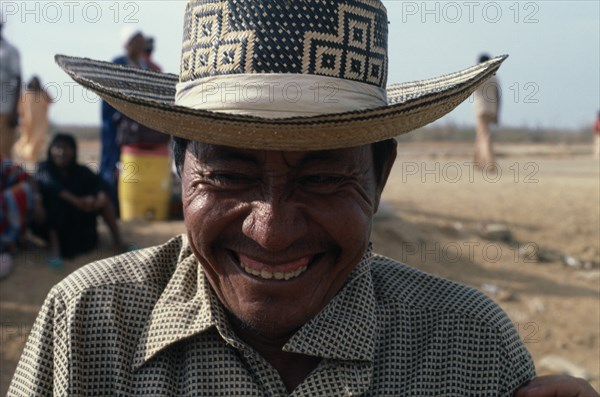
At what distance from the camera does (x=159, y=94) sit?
216 centimetres

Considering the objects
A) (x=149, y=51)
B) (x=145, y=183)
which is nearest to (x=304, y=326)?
(x=145, y=183)

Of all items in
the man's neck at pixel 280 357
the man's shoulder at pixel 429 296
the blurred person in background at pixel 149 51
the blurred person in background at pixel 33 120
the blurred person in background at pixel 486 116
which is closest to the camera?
the man's neck at pixel 280 357

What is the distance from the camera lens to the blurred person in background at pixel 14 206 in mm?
6117

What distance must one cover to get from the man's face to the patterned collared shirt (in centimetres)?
9

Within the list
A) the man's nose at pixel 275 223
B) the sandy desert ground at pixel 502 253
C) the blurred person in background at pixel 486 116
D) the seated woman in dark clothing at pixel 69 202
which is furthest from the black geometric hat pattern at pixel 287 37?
the blurred person in background at pixel 486 116

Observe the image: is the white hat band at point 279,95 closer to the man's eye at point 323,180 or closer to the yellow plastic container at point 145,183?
the man's eye at point 323,180

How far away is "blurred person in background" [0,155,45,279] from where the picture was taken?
6117mm

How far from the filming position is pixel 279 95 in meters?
1.68

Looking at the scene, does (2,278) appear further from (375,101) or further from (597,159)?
(597,159)

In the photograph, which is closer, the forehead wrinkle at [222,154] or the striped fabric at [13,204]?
the forehead wrinkle at [222,154]

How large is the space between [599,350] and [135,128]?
14.3ft

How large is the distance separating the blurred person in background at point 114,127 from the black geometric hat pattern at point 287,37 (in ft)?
19.2

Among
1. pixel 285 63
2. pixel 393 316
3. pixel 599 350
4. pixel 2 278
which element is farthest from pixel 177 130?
pixel 599 350

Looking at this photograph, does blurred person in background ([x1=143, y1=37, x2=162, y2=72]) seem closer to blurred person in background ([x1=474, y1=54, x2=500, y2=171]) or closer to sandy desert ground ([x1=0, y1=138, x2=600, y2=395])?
sandy desert ground ([x1=0, y1=138, x2=600, y2=395])
